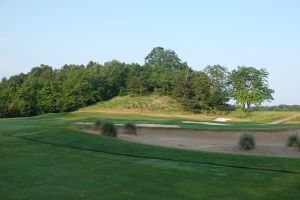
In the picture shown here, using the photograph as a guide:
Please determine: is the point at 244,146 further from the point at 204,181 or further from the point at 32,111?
the point at 32,111

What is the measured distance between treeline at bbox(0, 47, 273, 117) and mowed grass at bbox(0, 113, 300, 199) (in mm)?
57038

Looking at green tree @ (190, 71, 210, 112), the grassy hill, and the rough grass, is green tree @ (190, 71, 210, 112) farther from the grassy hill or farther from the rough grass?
the rough grass

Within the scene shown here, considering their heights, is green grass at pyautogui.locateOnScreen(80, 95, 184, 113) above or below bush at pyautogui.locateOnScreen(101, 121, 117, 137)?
above

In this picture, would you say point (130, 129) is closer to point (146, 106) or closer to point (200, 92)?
point (146, 106)

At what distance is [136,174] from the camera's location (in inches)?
417

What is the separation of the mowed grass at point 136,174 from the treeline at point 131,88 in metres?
57.0

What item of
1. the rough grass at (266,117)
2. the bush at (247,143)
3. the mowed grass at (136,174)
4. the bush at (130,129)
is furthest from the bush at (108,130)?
the rough grass at (266,117)

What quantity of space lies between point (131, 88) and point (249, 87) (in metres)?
21.8

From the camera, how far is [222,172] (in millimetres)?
11609

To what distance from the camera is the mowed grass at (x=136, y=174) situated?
851cm

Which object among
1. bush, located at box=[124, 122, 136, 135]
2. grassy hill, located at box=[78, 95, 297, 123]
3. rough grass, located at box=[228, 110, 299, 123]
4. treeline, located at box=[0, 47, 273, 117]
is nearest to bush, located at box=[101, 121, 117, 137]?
bush, located at box=[124, 122, 136, 135]

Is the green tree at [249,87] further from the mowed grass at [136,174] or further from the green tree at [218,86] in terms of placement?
the mowed grass at [136,174]

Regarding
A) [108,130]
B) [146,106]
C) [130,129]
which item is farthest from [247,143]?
[146,106]

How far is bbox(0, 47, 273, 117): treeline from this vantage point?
240 ft
